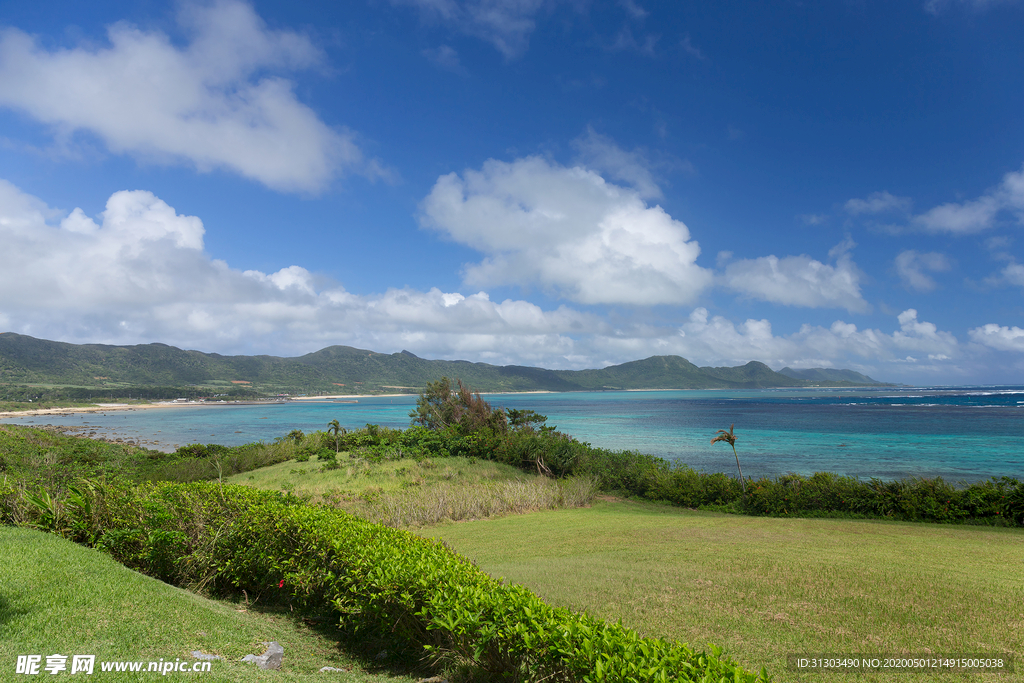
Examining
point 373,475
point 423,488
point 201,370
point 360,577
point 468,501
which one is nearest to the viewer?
point 360,577

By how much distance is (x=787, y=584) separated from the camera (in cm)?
605

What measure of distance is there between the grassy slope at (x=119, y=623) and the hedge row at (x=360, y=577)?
17.6 inches

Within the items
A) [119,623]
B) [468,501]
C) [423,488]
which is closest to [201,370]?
[423,488]

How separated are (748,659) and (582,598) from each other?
6.63ft

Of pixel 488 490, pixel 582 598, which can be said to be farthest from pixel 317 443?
pixel 582 598

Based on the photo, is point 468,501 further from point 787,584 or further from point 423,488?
point 787,584

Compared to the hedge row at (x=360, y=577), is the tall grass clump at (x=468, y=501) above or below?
below

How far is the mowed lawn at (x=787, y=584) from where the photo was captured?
14.8ft

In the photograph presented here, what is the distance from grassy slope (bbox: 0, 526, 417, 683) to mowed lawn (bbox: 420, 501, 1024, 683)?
2.98 meters

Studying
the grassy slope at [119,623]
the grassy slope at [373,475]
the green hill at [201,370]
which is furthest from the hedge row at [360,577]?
the green hill at [201,370]

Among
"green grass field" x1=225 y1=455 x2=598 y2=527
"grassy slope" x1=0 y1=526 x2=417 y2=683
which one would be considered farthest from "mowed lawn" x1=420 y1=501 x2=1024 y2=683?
"grassy slope" x1=0 y1=526 x2=417 y2=683

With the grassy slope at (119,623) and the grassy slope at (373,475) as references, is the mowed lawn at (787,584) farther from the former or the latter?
the grassy slope at (373,475)

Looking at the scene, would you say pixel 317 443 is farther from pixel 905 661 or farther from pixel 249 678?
pixel 905 661

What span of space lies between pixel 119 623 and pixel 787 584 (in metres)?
6.92
